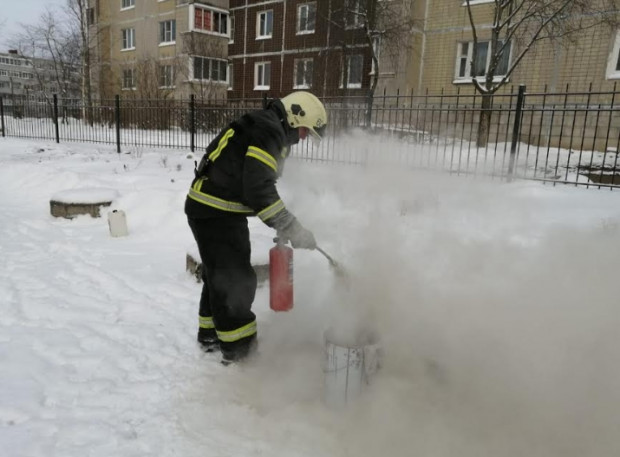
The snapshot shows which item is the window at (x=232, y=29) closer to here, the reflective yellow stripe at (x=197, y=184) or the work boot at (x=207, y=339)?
the reflective yellow stripe at (x=197, y=184)

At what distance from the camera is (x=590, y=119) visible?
15.1 meters

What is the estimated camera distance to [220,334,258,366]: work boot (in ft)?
10.4

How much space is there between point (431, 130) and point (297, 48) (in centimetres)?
2017

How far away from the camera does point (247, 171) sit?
2.74 metres

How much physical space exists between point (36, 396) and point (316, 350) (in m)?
1.83

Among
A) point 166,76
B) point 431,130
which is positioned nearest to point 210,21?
point 166,76

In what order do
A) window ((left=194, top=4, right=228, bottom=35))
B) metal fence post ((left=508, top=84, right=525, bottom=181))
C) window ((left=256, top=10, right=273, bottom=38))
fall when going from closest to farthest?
1. metal fence post ((left=508, top=84, right=525, bottom=181))
2. window ((left=256, top=10, right=273, bottom=38))
3. window ((left=194, top=4, right=228, bottom=35))

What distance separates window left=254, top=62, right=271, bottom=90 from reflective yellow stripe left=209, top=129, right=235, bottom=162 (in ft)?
88.3

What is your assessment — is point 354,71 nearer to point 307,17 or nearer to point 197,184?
point 307,17

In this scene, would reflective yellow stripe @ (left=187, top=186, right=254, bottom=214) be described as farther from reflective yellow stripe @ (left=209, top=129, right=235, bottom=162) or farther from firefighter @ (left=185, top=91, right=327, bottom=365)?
reflective yellow stripe @ (left=209, top=129, right=235, bottom=162)

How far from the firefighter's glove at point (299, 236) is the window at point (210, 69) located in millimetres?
28271

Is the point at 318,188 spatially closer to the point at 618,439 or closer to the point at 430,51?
the point at 618,439

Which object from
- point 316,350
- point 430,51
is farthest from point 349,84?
point 316,350

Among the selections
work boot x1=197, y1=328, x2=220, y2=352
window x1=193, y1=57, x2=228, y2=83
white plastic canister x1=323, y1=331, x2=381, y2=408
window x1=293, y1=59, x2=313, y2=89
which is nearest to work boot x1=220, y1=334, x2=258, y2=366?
work boot x1=197, y1=328, x2=220, y2=352
